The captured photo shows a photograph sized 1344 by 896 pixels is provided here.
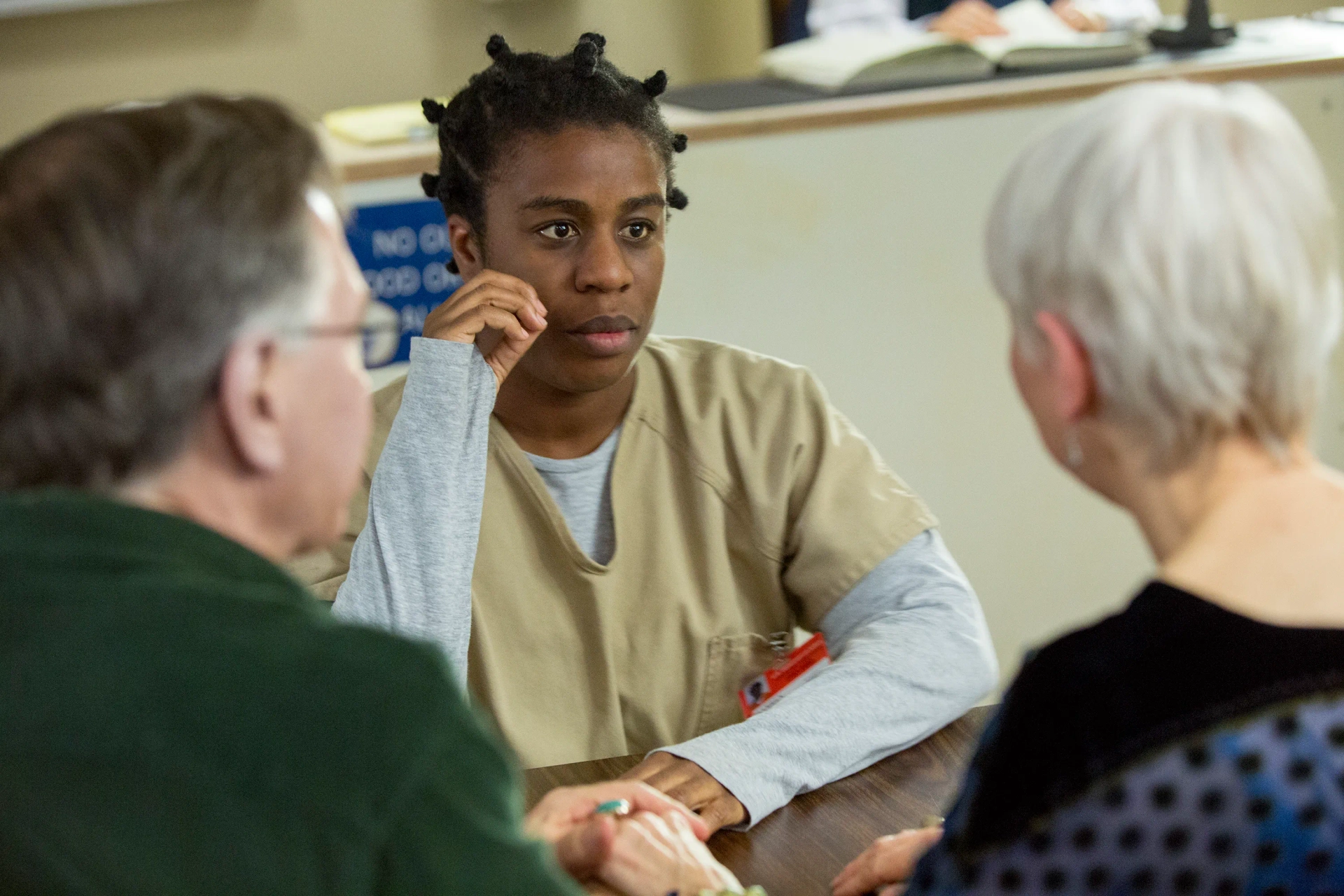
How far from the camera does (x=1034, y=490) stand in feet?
8.46

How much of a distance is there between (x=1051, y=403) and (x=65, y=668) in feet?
1.93

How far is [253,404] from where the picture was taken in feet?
2.45

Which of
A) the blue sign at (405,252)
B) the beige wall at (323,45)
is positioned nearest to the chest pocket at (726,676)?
the blue sign at (405,252)

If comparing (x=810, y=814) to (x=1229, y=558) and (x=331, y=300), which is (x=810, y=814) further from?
(x=331, y=300)

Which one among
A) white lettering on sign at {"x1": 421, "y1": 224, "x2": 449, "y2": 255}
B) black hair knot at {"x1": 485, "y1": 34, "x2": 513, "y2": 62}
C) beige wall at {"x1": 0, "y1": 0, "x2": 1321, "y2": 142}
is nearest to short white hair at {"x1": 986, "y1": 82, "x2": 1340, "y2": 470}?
black hair knot at {"x1": 485, "y1": 34, "x2": 513, "y2": 62}

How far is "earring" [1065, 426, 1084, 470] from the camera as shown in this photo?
0.88m

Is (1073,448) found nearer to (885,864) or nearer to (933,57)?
(885,864)

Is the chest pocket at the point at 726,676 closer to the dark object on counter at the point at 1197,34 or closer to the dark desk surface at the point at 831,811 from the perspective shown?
the dark desk surface at the point at 831,811

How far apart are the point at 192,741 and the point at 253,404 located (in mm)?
189

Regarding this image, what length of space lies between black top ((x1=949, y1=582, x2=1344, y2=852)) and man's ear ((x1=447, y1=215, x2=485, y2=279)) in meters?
1.06

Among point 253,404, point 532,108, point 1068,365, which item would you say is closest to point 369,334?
point 253,404

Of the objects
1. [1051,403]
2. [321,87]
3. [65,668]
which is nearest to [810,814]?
[1051,403]

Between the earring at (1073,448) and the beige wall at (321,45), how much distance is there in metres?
3.46

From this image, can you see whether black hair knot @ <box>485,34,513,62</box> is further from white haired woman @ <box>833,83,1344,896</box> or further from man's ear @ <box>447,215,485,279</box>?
white haired woman @ <box>833,83,1344,896</box>
